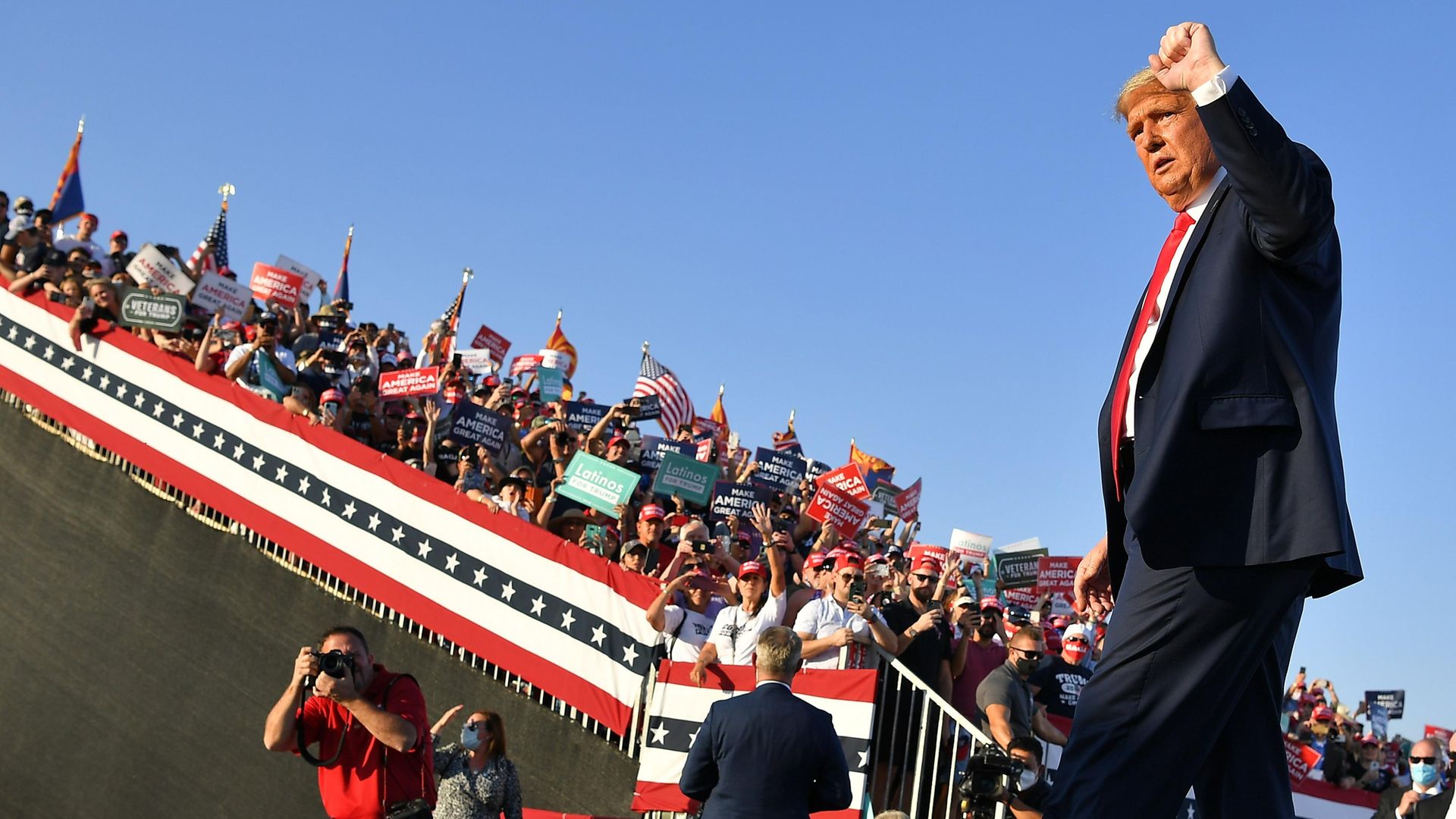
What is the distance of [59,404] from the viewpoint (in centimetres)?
1355

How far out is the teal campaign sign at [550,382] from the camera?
18.2 metres

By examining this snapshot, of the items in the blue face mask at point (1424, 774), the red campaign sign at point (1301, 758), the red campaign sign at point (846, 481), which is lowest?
the blue face mask at point (1424, 774)

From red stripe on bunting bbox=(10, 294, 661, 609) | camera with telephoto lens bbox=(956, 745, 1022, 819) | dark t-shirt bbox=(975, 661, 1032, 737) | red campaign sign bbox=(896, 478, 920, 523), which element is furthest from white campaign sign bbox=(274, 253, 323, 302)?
camera with telephoto lens bbox=(956, 745, 1022, 819)

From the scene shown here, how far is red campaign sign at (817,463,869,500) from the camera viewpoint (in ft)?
46.6

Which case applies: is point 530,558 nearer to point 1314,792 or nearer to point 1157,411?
point 1314,792

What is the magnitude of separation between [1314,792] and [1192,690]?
1202cm

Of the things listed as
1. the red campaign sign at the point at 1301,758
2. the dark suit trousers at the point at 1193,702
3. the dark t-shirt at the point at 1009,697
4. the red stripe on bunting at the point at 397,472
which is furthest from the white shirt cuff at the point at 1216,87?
the red campaign sign at the point at 1301,758

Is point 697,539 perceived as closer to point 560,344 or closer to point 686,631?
point 686,631

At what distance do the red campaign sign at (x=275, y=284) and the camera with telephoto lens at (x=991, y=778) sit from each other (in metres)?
15.2

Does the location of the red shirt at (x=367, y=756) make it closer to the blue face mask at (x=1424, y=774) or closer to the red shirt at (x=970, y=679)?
the red shirt at (x=970, y=679)

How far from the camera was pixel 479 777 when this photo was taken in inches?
327

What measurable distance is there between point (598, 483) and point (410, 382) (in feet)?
8.74

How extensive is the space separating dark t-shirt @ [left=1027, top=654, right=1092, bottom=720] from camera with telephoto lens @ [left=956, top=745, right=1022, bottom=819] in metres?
6.49

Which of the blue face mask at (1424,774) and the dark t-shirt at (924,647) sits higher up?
the dark t-shirt at (924,647)
